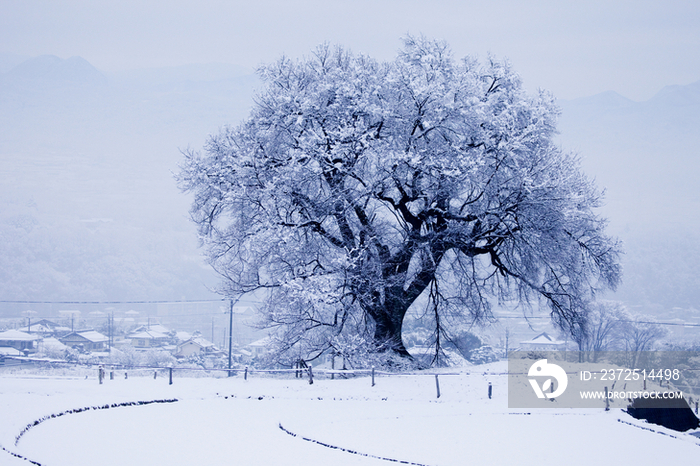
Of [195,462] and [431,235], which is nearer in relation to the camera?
[195,462]

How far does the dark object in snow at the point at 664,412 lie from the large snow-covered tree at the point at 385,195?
6.89 metres

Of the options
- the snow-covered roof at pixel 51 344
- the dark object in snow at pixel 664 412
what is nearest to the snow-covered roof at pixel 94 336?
the snow-covered roof at pixel 51 344

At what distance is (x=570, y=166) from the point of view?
29.1 m

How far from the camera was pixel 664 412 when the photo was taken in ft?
71.4

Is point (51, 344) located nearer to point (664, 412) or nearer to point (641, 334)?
point (641, 334)

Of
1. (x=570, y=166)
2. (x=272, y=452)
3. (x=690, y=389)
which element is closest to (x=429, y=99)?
(x=570, y=166)

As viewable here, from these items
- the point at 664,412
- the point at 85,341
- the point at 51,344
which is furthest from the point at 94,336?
the point at 664,412

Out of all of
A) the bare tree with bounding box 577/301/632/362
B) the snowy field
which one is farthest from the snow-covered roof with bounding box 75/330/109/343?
the snowy field

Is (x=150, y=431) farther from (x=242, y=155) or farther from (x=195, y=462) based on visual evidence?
(x=242, y=155)

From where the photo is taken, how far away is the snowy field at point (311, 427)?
14.5 meters

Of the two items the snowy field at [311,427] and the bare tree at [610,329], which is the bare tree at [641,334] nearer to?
the bare tree at [610,329]

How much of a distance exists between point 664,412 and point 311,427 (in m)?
11.7

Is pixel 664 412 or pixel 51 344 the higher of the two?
pixel 664 412

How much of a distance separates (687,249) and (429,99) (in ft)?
432
